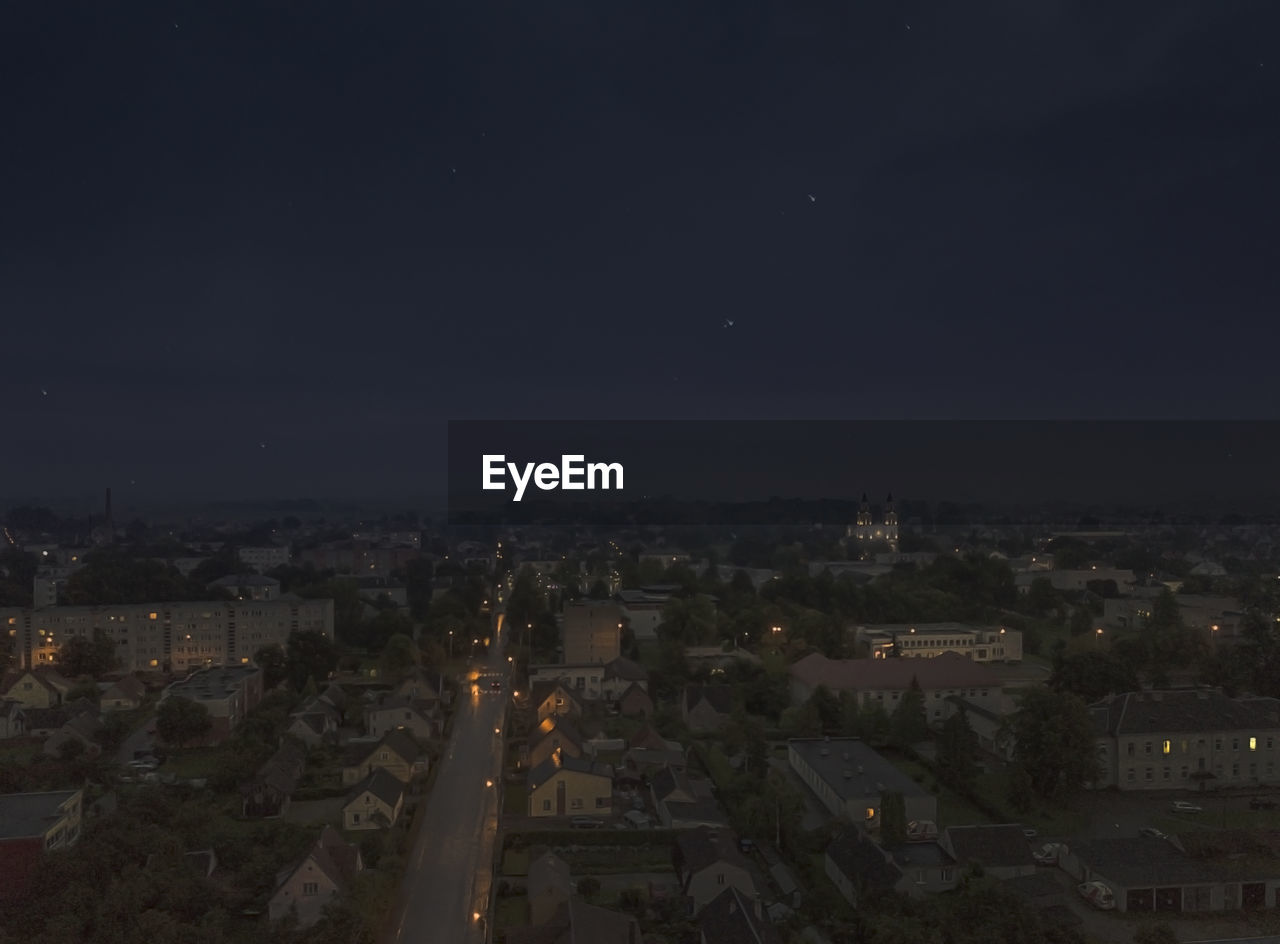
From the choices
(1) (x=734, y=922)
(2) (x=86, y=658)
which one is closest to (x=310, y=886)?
(1) (x=734, y=922)

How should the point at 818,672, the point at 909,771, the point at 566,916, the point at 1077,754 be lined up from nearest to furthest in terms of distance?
the point at 566,916
the point at 1077,754
the point at 909,771
the point at 818,672

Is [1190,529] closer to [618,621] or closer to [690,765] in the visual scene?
[618,621]

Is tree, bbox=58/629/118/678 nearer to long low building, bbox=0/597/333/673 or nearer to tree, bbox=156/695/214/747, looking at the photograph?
long low building, bbox=0/597/333/673

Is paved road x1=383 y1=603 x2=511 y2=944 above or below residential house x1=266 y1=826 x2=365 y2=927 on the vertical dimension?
below

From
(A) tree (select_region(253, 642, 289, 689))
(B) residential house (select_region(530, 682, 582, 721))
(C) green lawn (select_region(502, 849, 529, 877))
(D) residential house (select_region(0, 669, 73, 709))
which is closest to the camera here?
(C) green lawn (select_region(502, 849, 529, 877))

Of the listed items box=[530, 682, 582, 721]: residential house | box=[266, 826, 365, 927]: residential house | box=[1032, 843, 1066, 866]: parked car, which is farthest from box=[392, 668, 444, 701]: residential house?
box=[1032, 843, 1066, 866]: parked car

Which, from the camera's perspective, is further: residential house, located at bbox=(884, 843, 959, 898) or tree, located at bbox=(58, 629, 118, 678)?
tree, located at bbox=(58, 629, 118, 678)

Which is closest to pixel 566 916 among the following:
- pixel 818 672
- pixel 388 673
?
pixel 818 672
